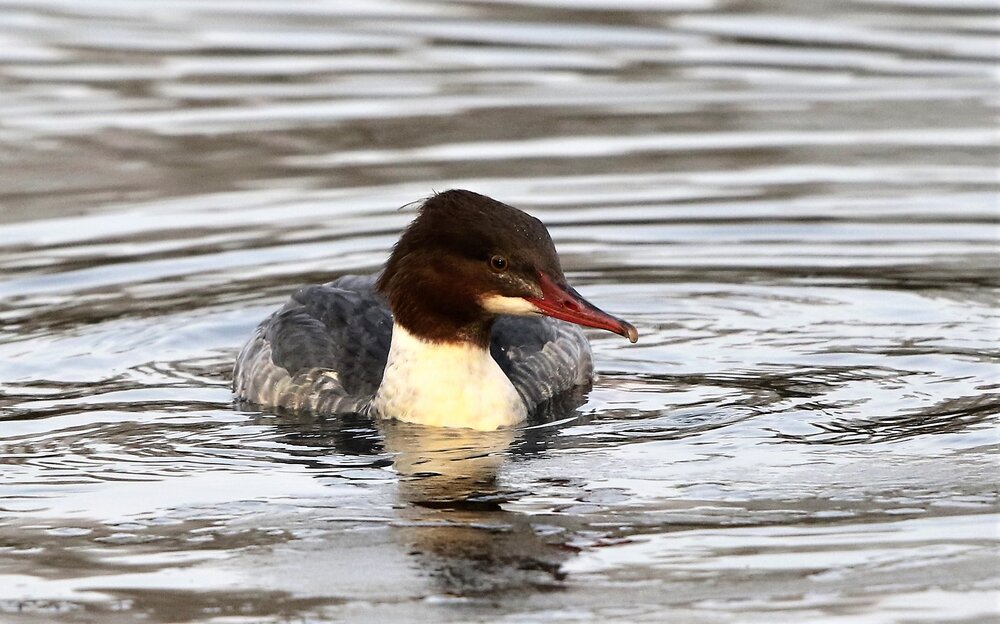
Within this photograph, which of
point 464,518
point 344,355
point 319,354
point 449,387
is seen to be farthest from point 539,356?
point 464,518

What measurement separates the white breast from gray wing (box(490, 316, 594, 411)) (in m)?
0.35

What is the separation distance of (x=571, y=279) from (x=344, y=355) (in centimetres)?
214

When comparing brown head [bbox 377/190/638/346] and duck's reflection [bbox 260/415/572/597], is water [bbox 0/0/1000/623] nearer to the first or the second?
duck's reflection [bbox 260/415/572/597]

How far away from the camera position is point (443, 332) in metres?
8.24

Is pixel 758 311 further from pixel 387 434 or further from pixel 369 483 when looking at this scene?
pixel 369 483

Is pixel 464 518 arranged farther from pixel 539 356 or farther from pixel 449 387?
pixel 539 356

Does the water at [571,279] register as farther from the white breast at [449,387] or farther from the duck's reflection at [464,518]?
the white breast at [449,387]

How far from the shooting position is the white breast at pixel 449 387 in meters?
8.27

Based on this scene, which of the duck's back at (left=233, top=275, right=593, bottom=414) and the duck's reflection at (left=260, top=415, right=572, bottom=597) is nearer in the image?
the duck's reflection at (left=260, top=415, right=572, bottom=597)

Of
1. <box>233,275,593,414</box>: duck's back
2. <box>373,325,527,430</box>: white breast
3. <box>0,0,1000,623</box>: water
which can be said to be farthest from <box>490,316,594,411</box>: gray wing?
<box>373,325,527,430</box>: white breast

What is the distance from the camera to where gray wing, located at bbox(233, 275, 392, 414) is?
8719 millimetres

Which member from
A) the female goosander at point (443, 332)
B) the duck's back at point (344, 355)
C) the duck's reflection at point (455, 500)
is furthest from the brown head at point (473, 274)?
the duck's reflection at point (455, 500)

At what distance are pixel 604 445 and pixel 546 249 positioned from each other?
A: 82 centimetres

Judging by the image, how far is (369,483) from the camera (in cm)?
739
